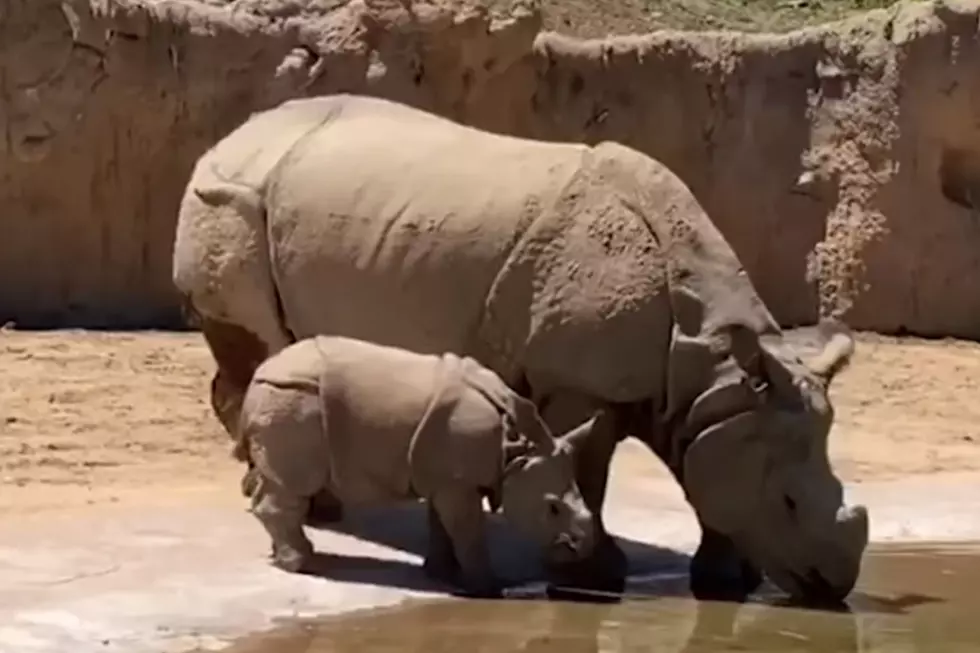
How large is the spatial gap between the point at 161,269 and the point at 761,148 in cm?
500

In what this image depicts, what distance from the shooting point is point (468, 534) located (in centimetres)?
791

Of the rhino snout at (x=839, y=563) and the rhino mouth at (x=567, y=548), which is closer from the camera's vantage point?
the rhino mouth at (x=567, y=548)

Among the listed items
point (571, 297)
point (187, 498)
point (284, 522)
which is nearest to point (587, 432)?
point (571, 297)

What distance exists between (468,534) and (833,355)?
173 cm

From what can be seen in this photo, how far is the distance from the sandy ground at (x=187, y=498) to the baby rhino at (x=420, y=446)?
324 mm

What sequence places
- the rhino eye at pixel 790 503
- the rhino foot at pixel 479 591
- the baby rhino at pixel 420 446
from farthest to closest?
the rhino eye at pixel 790 503 < the rhino foot at pixel 479 591 < the baby rhino at pixel 420 446

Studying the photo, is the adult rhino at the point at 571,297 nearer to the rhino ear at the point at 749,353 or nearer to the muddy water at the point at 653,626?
the rhino ear at the point at 749,353

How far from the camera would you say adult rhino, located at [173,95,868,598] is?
8.09 metres

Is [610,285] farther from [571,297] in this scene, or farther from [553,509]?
[553,509]

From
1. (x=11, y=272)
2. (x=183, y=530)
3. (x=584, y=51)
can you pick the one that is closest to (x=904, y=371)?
(x=584, y=51)

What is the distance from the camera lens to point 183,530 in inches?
351

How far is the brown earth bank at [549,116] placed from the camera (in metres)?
14.7

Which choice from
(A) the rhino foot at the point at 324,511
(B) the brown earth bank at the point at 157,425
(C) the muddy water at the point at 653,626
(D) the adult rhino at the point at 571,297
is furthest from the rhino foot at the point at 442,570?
(B) the brown earth bank at the point at 157,425

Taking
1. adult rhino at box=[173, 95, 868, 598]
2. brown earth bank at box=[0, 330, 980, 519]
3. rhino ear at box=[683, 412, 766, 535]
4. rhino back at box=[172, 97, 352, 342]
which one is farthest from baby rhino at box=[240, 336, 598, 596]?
brown earth bank at box=[0, 330, 980, 519]
